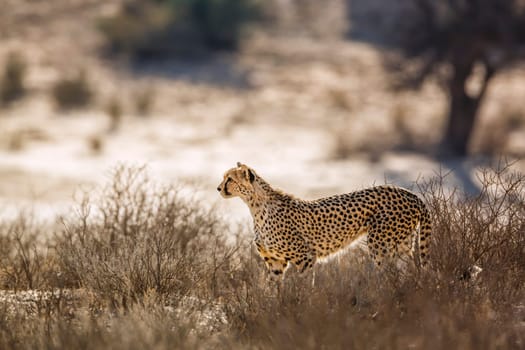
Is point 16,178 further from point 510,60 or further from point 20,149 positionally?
point 510,60

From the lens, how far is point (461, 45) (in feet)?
65.4

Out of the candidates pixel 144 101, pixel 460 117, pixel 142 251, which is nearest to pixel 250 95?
pixel 144 101

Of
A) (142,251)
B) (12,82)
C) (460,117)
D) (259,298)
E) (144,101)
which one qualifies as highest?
(12,82)

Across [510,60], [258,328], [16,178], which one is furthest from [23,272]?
[510,60]

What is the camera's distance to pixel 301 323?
6.51 m

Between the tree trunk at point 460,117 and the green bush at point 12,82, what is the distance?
9.82 metres

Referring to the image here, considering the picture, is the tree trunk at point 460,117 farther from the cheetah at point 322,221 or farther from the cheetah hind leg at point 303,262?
the cheetah hind leg at point 303,262

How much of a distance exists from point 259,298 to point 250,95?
18.1 m

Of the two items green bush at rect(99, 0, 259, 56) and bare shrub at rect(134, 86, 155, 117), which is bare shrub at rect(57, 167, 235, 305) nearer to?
bare shrub at rect(134, 86, 155, 117)

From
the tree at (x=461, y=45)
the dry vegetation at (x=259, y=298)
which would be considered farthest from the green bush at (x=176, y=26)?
the dry vegetation at (x=259, y=298)

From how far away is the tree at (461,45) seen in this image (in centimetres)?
1981

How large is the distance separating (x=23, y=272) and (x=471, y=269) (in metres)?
3.86

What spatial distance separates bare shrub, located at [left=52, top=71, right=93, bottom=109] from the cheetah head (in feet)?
52.1

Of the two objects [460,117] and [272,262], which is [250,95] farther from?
[272,262]
